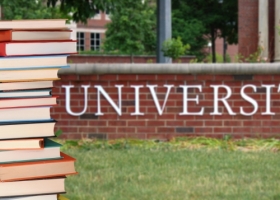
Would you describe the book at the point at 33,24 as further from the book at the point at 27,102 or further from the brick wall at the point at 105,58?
the brick wall at the point at 105,58

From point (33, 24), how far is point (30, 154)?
1.78 ft

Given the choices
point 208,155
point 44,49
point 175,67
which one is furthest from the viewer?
point 175,67

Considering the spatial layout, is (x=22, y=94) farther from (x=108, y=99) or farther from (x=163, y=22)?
(x=163, y=22)

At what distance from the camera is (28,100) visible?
8.86 ft

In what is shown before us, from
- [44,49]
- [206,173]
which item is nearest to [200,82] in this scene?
[206,173]

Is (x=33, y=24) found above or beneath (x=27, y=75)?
above

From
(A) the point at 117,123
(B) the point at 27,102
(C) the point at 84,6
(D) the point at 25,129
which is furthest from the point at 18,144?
(C) the point at 84,6

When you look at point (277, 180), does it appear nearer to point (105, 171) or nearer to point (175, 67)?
point (105, 171)

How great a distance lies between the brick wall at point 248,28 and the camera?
71.8 ft

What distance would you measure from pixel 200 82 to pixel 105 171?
2.86m

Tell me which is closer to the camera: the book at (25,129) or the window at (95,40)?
the book at (25,129)

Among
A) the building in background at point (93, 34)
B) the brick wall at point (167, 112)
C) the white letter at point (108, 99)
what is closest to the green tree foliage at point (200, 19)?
the building in background at point (93, 34)

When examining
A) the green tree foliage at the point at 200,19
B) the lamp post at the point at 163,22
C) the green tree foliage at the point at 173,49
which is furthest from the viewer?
the green tree foliage at the point at 200,19

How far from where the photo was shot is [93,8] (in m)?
9.52
